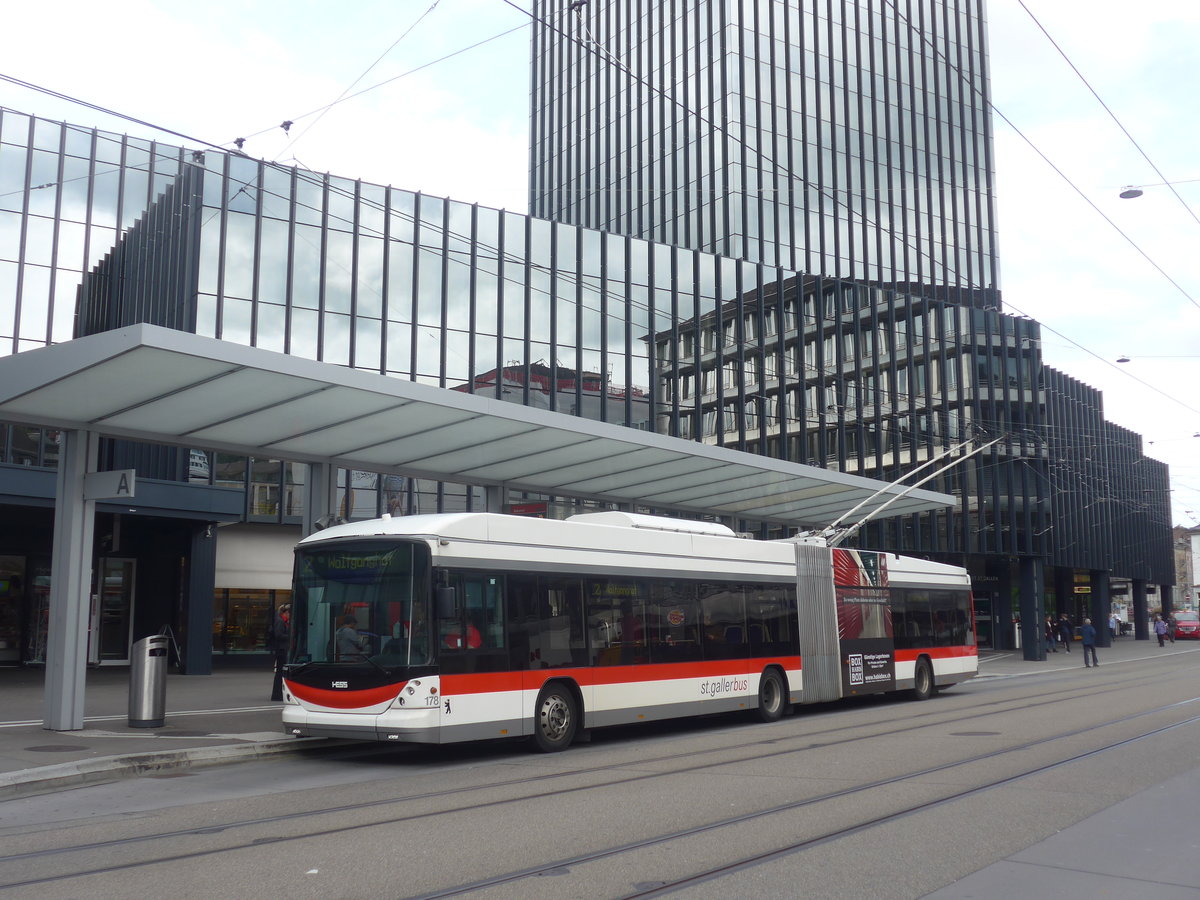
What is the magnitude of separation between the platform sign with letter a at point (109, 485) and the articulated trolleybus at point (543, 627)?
7.67 ft

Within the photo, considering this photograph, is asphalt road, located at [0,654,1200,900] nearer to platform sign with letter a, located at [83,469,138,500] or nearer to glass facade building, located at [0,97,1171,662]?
platform sign with letter a, located at [83,469,138,500]

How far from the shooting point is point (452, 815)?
29.1 ft

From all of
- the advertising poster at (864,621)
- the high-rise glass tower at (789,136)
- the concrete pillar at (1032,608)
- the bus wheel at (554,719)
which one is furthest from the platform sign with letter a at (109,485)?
the high-rise glass tower at (789,136)

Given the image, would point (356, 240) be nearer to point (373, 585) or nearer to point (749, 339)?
point (749, 339)

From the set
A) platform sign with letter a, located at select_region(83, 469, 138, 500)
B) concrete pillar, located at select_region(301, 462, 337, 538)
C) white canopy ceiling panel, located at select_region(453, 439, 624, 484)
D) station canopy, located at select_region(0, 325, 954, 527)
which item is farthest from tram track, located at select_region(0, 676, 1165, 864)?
white canopy ceiling panel, located at select_region(453, 439, 624, 484)

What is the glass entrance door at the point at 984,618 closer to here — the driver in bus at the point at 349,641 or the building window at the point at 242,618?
the building window at the point at 242,618

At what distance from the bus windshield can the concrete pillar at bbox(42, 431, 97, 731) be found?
3233 millimetres

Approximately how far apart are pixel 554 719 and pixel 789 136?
149ft

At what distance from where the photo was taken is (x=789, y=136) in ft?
176

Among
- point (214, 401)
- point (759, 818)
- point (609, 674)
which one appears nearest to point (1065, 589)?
point (609, 674)

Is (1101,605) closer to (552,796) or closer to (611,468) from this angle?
(611,468)

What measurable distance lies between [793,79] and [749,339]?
19.4 meters

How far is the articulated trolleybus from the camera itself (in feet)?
39.9

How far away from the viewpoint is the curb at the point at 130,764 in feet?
33.7
